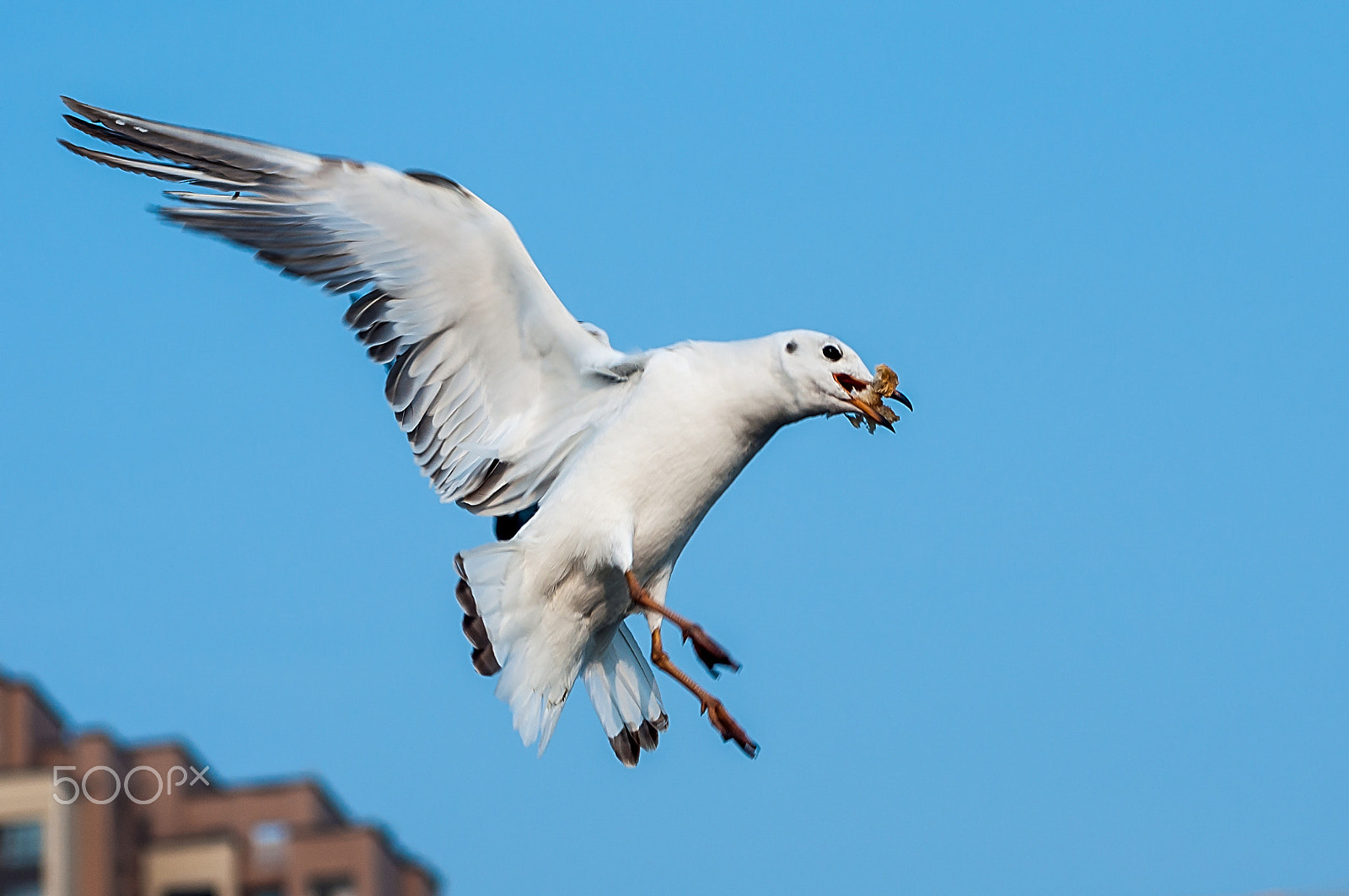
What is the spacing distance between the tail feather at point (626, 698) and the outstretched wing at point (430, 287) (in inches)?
36.9

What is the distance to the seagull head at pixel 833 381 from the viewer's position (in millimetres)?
8664

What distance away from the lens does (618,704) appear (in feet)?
31.9

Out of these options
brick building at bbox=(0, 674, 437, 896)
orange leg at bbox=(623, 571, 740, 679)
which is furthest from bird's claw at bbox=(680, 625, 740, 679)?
brick building at bbox=(0, 674, 437, 896)

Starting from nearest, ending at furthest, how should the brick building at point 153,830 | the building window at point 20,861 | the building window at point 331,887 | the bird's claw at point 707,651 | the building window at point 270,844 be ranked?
the bird's claw at point 707,651 → the building window at point 20,861 → the brick building at point 153,830 → the building window at point 331,887 → the building window at point 270,844

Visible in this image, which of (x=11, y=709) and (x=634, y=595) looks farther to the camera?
(x=11, y=709)

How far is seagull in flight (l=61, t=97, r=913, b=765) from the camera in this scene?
8711 mm

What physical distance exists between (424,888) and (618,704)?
10.9 metres

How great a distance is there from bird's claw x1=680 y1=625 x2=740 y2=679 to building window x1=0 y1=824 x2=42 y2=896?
38.0 ft

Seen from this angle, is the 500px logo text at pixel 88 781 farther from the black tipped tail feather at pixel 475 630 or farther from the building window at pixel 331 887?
the black tipped tail feather at pixel 475 630

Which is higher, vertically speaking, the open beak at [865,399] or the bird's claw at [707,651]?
the open beak at [865,399]

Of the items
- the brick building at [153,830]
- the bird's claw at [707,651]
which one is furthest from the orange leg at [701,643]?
the brick building at [153,830]

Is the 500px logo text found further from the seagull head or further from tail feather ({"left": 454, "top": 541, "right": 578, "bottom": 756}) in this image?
the seagull head

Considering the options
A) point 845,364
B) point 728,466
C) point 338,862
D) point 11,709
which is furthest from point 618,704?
point 11,709

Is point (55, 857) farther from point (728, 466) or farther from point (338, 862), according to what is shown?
point (728, 466)
